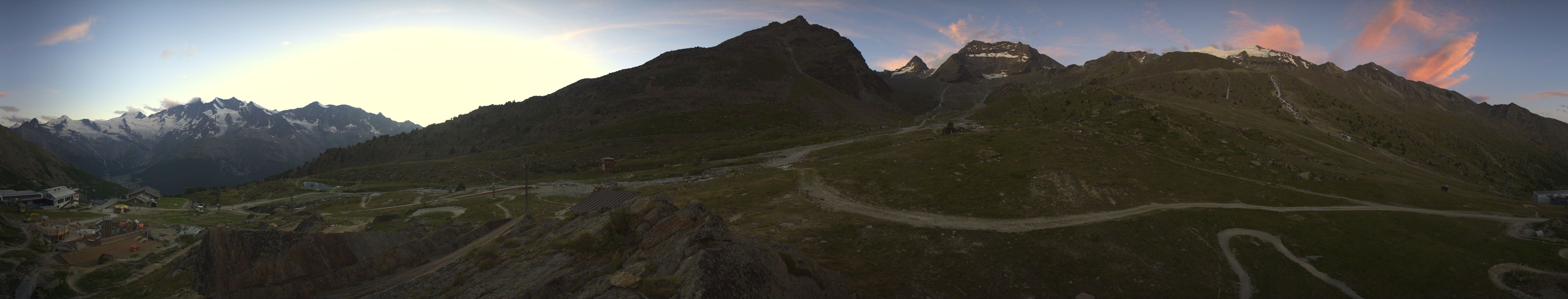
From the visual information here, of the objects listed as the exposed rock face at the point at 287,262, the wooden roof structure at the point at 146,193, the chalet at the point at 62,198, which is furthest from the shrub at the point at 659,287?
the wooden roof structure at the point at 146,193

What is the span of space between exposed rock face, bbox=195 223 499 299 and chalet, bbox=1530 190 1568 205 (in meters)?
87.4

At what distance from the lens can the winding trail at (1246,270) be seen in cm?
2548

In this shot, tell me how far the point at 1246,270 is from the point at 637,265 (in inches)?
1317

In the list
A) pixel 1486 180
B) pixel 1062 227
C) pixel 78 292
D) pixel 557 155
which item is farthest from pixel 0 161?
pixel 1486 180

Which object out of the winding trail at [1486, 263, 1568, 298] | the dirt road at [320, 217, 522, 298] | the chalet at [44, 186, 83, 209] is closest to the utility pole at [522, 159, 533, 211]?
the dirt road at [320, 217, 522, 298]

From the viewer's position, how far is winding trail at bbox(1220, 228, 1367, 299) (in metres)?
25.5

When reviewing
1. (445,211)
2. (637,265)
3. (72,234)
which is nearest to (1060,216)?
(637,265)

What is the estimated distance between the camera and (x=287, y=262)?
743 inches

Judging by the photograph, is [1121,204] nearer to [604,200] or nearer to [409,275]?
[604,200]

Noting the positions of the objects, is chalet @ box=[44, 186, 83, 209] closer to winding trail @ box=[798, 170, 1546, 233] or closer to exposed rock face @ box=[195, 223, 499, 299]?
exposed rock face @ box=[195, 223, 499, 299]

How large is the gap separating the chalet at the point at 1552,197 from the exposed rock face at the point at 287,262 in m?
87.4

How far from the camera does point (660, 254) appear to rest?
1590 centimetres

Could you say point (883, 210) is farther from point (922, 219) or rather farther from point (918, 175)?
point (918, 175)

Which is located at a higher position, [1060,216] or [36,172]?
[36,172]
